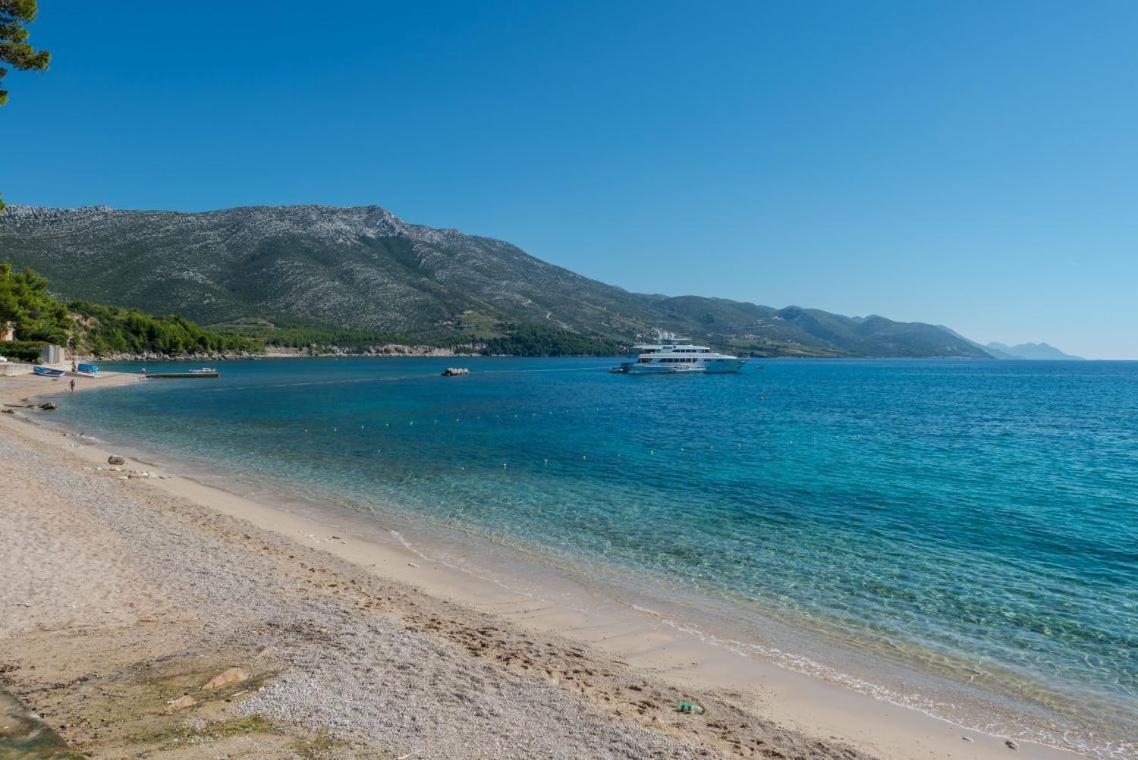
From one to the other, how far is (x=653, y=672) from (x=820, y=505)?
15925 mm

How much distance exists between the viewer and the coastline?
8.84 metres

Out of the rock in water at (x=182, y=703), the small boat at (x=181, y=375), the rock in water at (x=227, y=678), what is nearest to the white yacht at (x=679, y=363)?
the small boat at (x=181, y=375)

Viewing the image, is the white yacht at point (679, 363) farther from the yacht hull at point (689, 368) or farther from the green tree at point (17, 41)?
the green tree at point (17, 41)

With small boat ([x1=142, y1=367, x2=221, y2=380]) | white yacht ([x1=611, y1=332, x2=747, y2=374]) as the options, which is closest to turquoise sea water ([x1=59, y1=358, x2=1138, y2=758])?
small boat ([x1=142, y1=367, x2=221, y2=380])

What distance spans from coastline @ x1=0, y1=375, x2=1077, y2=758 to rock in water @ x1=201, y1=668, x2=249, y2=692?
670 millimetres

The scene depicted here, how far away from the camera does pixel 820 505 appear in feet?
81.0

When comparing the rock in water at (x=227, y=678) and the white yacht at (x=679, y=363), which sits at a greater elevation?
the white yacht at (x=679, y=363)

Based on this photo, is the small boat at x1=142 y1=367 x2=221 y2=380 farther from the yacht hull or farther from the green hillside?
the yacht hull

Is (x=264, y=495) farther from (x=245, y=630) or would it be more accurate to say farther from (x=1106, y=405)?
(x=1106, y=405)

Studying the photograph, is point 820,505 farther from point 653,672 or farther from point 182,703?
point 182,703

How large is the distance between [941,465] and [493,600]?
29300 mm

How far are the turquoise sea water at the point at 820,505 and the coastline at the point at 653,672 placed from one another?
2.24m

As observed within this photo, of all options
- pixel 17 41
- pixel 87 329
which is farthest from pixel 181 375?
pixel 17 41

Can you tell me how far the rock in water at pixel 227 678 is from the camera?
825 cm
